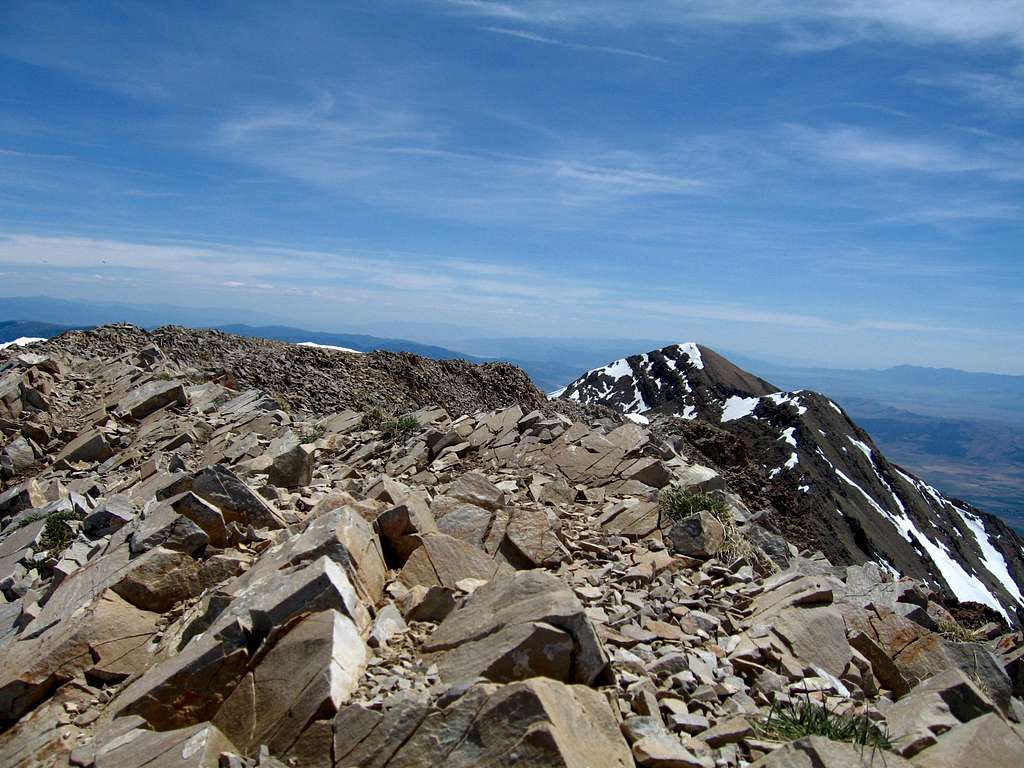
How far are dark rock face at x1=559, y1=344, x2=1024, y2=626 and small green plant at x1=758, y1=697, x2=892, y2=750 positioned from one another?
60.6ft

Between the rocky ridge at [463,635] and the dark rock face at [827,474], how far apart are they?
15.3m

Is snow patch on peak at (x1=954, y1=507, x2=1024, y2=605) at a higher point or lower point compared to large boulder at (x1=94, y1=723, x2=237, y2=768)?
lower

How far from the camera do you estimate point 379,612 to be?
7.58 metres

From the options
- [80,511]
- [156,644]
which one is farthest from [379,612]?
[80,511]

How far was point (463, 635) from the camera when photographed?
21.8 ft

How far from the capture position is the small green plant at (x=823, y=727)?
5.51 m

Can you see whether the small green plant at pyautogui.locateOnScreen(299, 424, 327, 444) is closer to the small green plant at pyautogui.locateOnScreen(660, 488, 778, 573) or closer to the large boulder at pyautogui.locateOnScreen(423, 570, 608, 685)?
the small green plant at pyautogui.locateOnScreen(660, 488, 778, 573)

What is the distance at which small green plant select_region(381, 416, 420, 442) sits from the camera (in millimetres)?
18108

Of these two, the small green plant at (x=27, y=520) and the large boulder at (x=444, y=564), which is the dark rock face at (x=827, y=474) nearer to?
the large boulder at (x=444, y=564)

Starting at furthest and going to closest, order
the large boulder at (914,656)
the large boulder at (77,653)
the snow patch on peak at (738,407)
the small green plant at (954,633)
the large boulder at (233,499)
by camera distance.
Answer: the snow patch on peak at (738,407) < the large boulder at (233,499) < the small green plant at (954,633) < the large boulder at (914,656) < the large boulder at (77,653)

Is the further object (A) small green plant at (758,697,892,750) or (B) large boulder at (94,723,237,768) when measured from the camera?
(B) large boulder at (94,723,237,768)

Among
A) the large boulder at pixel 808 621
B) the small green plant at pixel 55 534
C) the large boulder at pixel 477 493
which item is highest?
the large boulder at pixel 477 493

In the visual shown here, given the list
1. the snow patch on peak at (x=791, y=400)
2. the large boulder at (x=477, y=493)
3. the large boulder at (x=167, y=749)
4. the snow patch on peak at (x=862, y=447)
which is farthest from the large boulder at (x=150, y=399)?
the snow patch on peak at (x=862, y=447)

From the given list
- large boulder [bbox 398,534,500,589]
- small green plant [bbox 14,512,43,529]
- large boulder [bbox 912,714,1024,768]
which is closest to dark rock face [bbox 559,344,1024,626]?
large boulder [bbox 398,534,500,589]
